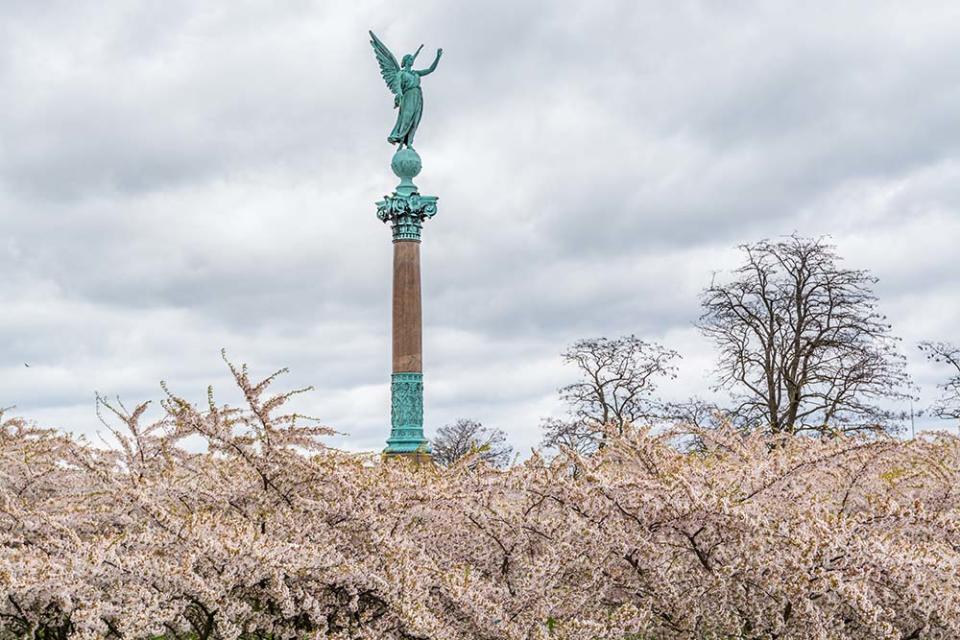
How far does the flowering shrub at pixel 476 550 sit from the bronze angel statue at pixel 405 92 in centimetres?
1599

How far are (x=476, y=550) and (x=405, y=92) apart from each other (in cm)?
1687

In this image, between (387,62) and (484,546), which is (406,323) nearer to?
(387,62)

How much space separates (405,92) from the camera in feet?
71.6

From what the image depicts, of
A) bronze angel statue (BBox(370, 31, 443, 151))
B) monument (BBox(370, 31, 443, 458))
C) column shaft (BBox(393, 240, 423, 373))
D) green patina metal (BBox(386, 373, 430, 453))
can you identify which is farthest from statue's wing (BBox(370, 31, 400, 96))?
green patina metal (BBox(386, 373, 430, 453))

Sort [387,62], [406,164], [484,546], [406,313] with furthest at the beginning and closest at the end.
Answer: [387,62] → [406,164] → [406,313] → [484,546]

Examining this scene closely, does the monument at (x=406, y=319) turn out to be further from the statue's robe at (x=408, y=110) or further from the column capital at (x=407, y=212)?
the statue's robe at (x=408, y=110)

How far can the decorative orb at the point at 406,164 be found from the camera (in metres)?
21.3

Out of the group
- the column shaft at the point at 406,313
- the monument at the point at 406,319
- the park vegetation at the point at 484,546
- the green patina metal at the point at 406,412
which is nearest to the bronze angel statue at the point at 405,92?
the monument at the point at 406,319

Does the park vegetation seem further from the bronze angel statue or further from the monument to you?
the bronze angel statue

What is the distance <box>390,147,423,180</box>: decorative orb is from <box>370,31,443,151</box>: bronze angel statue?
1.21 ft

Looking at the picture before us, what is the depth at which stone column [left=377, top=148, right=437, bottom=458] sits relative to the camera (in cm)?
2020

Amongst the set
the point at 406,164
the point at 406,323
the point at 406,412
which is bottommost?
the point at 406,412

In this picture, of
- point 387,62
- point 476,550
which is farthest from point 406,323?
point 476,550

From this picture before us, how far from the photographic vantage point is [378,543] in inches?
210
